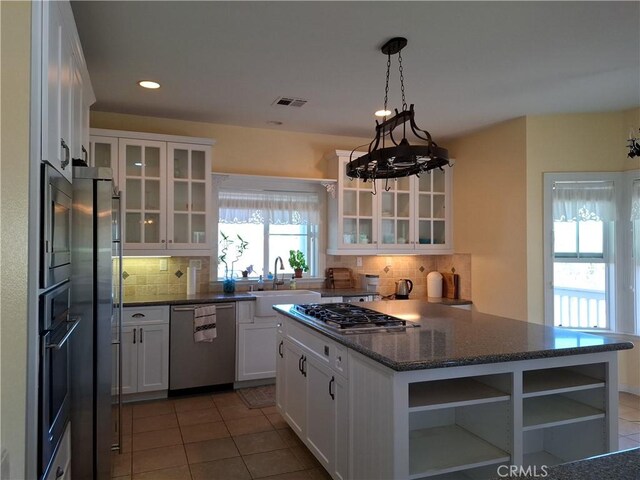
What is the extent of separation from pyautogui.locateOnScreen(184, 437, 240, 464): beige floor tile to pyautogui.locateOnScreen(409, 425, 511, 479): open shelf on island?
1.36 meters

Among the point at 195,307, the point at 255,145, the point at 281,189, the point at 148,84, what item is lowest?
the point at 195,307

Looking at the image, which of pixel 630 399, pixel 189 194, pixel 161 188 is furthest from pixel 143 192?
pixel 630 399

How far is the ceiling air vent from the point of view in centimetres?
385

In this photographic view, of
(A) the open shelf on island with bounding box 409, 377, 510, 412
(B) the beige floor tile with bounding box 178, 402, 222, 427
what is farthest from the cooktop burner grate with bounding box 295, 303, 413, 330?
(B) the beige floor tile with bounding box 178, 402, 222, 427

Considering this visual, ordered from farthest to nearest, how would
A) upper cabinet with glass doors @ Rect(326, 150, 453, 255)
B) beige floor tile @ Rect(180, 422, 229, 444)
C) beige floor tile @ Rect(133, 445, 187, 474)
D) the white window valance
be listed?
upper cabinet with glass doors @ Rect(326, 150, 453, 255) → the white window valance → beige floor tile @ Rect(180, 422, 229, 444) → beige floor tile @ Rect(133, 445, 187, 474)

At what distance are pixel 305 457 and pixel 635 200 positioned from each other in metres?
3.74

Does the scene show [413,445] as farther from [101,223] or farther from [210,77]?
[210,77]

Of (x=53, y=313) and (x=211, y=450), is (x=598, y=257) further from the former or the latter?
(x=53, y=313)

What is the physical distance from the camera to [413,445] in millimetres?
2166

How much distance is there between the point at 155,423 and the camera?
11.3 feet

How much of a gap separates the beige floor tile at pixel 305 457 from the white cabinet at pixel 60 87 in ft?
7.17

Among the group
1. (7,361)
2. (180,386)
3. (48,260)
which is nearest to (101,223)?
(48,260)

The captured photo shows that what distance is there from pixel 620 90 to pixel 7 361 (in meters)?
4.44

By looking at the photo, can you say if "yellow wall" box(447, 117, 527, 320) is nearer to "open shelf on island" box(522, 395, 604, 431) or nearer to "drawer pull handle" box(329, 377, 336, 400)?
"open shelf on island" box(522, 395, 604, 431)
